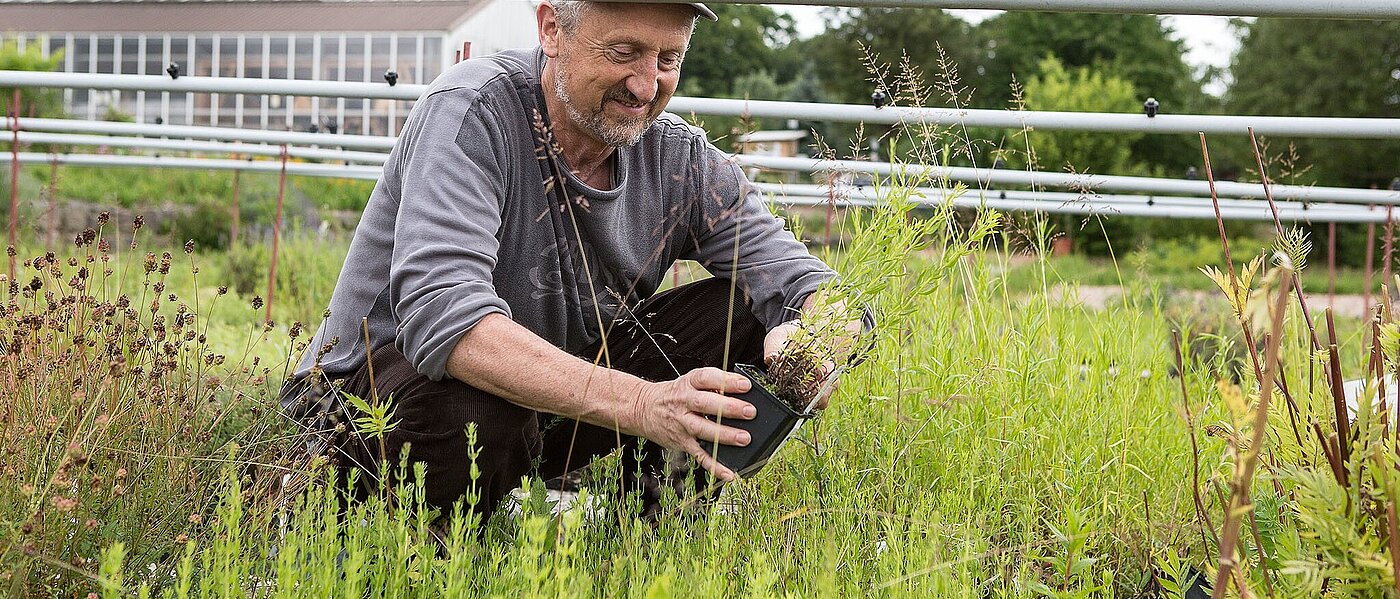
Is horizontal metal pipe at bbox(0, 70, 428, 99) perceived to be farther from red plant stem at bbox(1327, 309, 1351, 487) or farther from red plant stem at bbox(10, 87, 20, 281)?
red plant stem at bbox(1327, 309, 1351, 487)

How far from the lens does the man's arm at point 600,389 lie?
2018 mm

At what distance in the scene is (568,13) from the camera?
8.22 feet

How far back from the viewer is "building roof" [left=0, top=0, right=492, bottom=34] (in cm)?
3067

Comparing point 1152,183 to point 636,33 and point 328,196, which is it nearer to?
point 636,33

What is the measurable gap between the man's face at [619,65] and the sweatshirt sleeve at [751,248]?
23 cm

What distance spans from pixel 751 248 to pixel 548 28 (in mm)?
672

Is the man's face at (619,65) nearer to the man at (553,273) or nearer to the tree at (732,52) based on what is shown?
the man at (553,273)

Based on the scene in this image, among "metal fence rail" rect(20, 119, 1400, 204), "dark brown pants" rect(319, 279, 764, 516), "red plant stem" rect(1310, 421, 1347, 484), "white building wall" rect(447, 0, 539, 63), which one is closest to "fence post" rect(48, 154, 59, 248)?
"metal fence rail" rect(20, 119, 1400, 204)

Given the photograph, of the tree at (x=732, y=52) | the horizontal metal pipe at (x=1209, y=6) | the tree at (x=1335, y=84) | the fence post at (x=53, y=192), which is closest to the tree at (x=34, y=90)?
the fence post at (x=53, y=192)

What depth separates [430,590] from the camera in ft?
5.98

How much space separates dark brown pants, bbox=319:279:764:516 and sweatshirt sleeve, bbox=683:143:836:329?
61 millimetres

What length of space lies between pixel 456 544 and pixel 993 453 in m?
1.52

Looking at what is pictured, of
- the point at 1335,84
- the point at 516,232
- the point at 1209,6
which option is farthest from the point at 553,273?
the point at 1335,84

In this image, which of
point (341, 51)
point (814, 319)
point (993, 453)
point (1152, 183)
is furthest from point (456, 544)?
point (341, 51)
